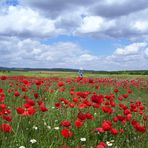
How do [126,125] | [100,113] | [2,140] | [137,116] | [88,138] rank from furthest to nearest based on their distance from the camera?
[137,116]
[100,113]
[126,125]
[88,138]
[2,140]

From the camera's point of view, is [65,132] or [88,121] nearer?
[65,132]

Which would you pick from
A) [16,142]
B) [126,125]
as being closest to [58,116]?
[126,125]

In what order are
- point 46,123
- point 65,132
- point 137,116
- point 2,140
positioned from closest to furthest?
point 65,132 < point 2,140 < point 46,123 < point 137,116

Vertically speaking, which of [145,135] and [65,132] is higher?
[65,132]

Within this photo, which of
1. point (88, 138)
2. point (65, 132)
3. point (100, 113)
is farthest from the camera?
point (100, 113)

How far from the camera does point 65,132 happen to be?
511 cm

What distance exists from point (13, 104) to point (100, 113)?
2.59 metres

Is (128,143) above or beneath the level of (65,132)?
beneath

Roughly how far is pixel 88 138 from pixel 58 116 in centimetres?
192

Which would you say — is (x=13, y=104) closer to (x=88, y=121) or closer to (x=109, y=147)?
(x=88, y=121)

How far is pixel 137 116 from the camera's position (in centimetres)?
962

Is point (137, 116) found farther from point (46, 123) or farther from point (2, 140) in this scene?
point (2, 140)

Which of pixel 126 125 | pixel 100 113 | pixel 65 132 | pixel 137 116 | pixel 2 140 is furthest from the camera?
pixel 137 116

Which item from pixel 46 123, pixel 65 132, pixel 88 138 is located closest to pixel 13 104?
pixel 46 123
